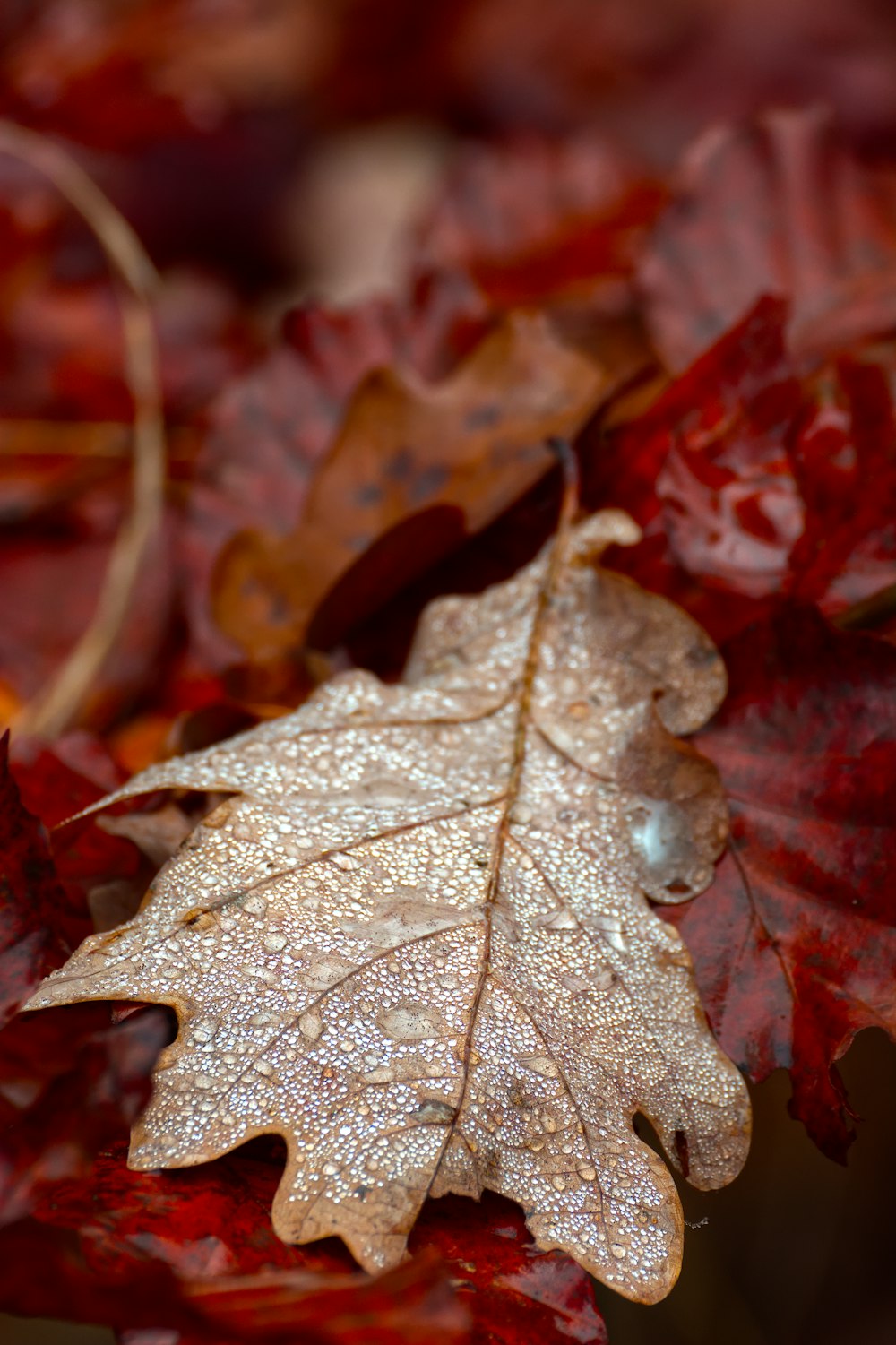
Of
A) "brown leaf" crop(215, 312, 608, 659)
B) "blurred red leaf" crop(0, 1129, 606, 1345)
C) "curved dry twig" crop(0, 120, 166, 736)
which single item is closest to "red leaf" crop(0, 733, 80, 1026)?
"blurred red leaf" crop(0, 1129, 606, 1345)

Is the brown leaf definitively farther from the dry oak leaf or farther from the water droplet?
the water droplet

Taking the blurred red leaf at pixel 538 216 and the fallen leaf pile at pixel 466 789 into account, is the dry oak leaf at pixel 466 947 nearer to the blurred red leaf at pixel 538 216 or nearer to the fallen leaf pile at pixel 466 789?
the fallen leaf pile at pixel 466 789

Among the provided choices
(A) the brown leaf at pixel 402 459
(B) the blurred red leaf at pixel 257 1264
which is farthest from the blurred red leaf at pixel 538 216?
(B) the blurred red leaf at pixel 257 1264

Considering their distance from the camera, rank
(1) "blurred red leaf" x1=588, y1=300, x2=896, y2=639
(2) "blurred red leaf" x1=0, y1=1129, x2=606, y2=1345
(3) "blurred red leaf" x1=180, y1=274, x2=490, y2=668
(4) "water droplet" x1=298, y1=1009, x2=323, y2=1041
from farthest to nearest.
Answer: (3) "blurred red leaf" x1=180, y1=274, x2=490, y2=668 → (1) "blurred red leaf" x1=588, y1=300, x2=896, y2=639 → (4) "water droplet" x1=298, y1=1009, x2=323, y2=1041 → (2) "blurred red leaf" x1=0, y1=1129, x2=606, y2=1345

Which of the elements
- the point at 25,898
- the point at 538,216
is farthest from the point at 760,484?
the point at 538,216

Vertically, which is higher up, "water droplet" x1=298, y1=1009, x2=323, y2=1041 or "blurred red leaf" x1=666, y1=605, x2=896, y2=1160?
"water droplet" x1=298, y1=1009, x2=323, y2=1041

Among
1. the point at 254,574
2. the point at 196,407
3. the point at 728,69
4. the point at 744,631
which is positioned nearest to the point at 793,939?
the point at 744,631
